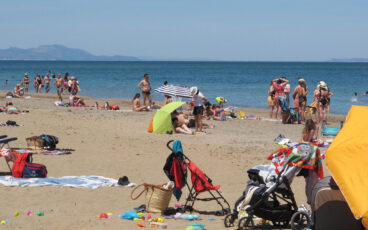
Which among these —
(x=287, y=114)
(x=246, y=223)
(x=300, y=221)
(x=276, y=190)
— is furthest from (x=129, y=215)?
(x=287, y=114)

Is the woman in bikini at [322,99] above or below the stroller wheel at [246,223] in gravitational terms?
above

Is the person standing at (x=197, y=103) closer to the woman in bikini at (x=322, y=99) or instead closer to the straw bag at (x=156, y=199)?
the woman in bikini at (x=322, y=99)

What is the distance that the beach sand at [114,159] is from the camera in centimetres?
700

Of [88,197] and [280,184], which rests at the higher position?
[280,184]

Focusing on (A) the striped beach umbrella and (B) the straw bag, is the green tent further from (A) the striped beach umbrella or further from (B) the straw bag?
(B) the straw bag

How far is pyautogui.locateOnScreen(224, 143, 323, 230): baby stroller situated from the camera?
632 cm

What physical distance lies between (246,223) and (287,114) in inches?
468

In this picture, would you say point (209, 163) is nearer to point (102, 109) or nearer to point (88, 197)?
point (88, 197)

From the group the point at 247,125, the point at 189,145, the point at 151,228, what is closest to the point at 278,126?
the point at 247,125

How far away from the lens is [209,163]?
10.8m

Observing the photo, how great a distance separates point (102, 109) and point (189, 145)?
9.53 m

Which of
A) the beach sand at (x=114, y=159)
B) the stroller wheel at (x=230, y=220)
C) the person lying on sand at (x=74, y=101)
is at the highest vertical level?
the stroller wheel at (x=230, y=220)

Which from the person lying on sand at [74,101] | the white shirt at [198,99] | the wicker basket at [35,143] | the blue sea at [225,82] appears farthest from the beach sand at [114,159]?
the blue sea at [225,82]

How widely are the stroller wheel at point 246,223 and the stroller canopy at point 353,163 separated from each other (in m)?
1.28
